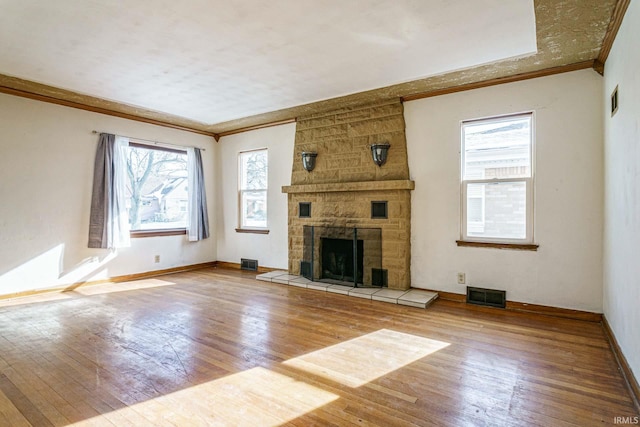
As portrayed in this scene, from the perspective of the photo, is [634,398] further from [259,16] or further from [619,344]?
[259,16]

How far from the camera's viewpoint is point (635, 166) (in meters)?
2.14

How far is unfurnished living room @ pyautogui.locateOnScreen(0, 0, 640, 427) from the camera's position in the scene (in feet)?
7.13

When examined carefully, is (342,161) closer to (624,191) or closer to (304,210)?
(304,210)

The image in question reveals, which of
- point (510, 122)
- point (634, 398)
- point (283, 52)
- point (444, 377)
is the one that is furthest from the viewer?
point (510, 122)

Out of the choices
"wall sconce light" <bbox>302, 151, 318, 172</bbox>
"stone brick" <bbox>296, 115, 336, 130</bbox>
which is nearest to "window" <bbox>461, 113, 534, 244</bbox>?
"stone brick" <bbox>296, 115, 336, 130</bbox>

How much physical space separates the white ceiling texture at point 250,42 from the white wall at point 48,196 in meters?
0.74

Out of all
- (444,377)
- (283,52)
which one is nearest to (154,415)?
(444,377)

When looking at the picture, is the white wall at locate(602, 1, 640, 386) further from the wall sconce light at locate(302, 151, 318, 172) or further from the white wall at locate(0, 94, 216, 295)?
the white wall at locate(0, 94, 216, 295)

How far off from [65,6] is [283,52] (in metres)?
1.69

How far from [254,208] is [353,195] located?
7.05 feet

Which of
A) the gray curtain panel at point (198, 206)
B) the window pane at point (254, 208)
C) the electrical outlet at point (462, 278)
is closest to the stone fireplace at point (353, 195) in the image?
the electrical outlet at point (462, 278)

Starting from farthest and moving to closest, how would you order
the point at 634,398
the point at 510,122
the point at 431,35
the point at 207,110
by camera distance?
the point at 207,110 → the point at 510,122 → the point at 431,35 → the point at 634,398

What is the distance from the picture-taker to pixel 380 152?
4594 mm

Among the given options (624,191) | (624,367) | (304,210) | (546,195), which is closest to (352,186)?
(304,210)
